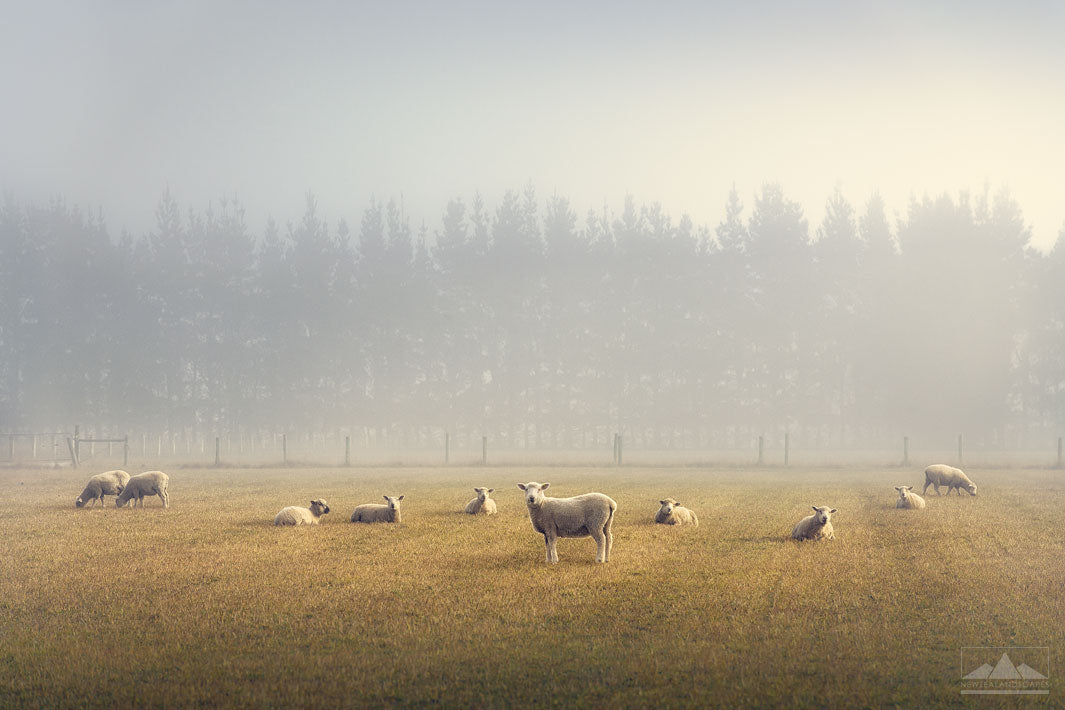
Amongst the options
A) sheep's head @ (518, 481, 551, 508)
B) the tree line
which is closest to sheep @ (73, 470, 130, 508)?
sheep's head @ (518, 481, 551, 508)

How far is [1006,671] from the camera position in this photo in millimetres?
8734

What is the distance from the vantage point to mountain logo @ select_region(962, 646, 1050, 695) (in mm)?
8266

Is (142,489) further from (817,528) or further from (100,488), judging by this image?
(817,528)

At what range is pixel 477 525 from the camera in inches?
782

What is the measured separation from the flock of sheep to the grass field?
0.50 m

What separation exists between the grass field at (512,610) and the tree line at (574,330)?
159 ft

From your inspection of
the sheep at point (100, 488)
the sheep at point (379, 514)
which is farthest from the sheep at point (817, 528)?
the sheep at point (100, 488)

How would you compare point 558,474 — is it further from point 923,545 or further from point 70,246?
point 70,246

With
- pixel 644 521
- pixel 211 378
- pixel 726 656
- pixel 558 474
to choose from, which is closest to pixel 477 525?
pixel 644 521

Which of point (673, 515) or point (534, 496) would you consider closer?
point (534, 496)

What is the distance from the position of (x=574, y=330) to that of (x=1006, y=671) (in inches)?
2474

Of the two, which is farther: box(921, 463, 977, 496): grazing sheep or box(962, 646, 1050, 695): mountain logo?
box(921, 463, 977, 496): grazing sheep

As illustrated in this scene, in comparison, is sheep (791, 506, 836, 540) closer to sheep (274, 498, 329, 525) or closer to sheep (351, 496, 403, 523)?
sheep (351, 496, 403, 523)

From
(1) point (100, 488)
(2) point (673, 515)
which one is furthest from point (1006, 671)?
(1) point (100, 488)
